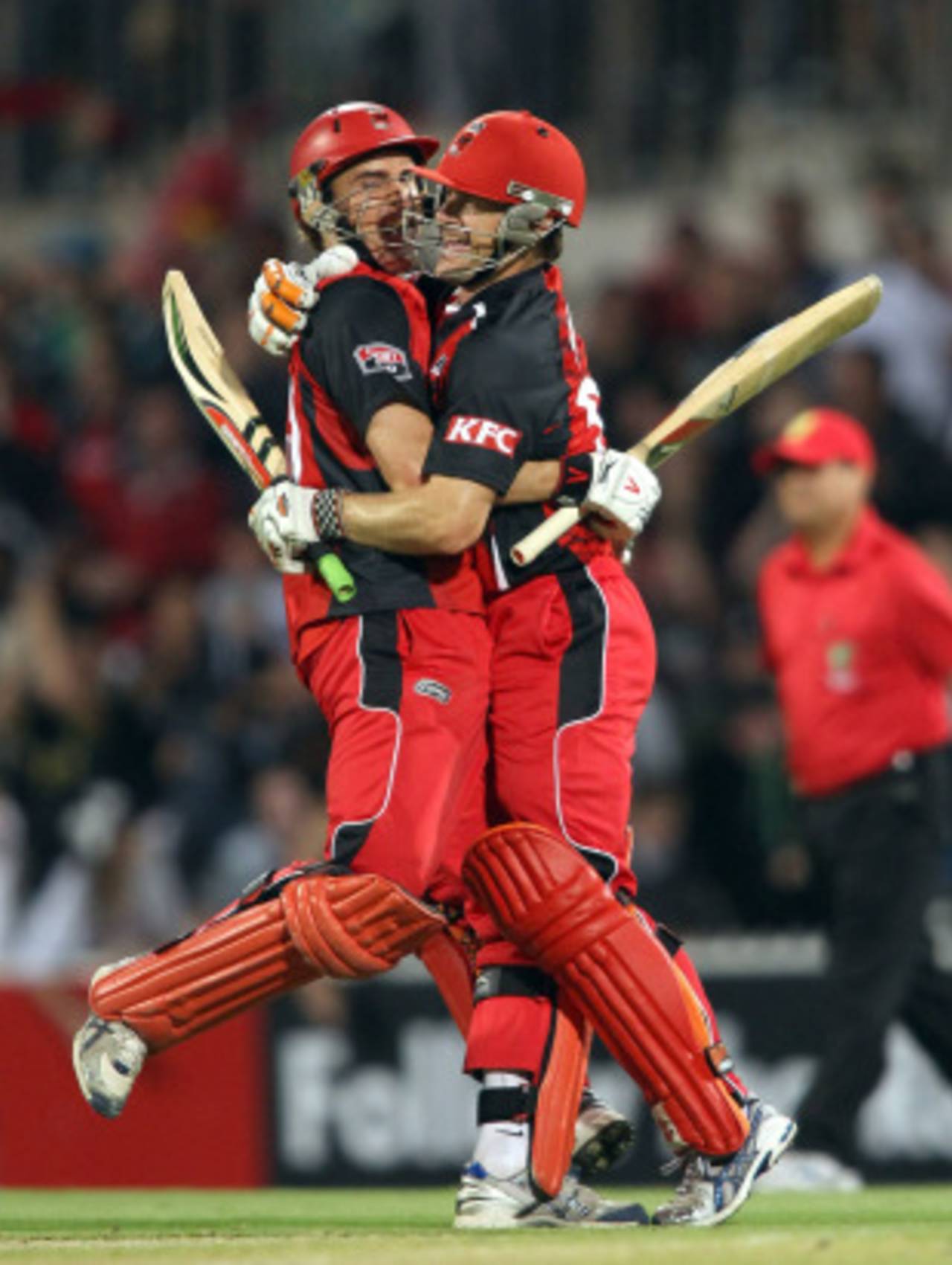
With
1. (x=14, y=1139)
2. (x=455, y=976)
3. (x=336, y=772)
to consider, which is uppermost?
(x=336, y=772)

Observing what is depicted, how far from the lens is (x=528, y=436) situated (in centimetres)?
597

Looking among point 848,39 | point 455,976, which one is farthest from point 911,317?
point 455,976

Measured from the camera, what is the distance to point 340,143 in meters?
6.43

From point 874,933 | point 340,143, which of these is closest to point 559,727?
point 340,143

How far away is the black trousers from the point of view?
8242mm

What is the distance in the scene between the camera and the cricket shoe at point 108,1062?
19.1 feet

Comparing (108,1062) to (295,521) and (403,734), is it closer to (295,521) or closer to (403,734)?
(403,734)

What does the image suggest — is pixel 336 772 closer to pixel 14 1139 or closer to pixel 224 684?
pixel 14 1139

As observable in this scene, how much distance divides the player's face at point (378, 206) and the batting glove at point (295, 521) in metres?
0.59

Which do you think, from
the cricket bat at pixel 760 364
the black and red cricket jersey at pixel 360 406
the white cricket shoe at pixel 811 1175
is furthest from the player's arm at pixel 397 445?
the white cricket shoe at pixel 811 1175

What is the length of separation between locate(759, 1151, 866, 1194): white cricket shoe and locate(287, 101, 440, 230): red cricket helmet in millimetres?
3198

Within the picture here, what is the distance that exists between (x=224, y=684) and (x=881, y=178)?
3455 millimetres

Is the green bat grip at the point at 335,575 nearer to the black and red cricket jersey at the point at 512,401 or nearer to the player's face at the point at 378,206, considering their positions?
the black and red cricket jersey at the point at 512,401

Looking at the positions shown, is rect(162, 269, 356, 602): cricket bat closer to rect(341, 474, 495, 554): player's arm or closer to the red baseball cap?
rect(341, 474, 495, 554): player's arm
